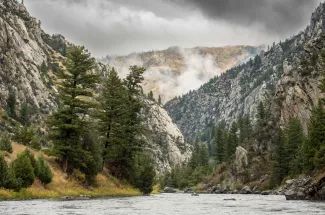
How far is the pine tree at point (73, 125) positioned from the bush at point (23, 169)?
→ 38.6ft

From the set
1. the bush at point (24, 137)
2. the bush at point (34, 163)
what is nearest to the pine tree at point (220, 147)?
the bush at point (24, 137)

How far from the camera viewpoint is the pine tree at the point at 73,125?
5363 cm

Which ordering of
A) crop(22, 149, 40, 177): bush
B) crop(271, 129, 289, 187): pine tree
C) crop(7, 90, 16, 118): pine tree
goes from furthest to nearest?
1. crop(7, 90, 16, 118): pine tree
2. crop(271, 129, 289, 187): pine tree
3. crop(22, 149, 40, 177): bush

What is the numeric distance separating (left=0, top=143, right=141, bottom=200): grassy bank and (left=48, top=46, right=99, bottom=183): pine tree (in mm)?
2385

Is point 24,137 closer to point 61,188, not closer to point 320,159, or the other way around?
point 61,188

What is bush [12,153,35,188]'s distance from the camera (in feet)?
130

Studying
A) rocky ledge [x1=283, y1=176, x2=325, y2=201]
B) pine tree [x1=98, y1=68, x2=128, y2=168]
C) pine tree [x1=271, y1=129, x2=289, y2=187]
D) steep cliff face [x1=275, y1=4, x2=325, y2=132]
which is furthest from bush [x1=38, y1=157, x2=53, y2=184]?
steep cliff face [x1=275, y1=4, x2=325, y2=132]

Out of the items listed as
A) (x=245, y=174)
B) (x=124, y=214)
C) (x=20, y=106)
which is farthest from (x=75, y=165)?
(x=20, y=106)

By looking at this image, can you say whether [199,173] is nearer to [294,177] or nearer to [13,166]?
[294,177]

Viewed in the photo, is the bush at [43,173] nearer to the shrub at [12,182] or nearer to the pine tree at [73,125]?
the shrub at [12,182]

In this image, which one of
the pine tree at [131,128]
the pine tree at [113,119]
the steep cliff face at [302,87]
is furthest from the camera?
the steep cliff face at [302,87]

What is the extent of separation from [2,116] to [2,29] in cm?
6042

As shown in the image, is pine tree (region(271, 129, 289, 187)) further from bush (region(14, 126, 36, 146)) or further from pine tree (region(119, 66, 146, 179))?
bush (region(14, 126, 36, 146))

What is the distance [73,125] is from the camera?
2068 inches
